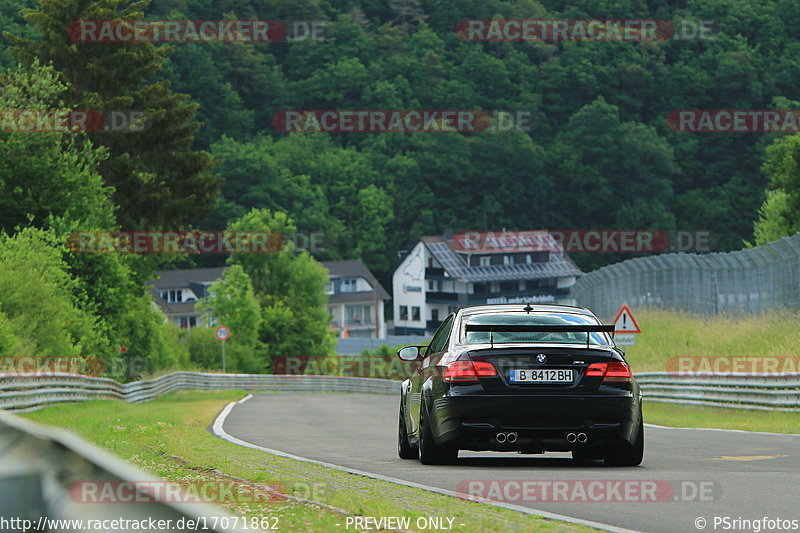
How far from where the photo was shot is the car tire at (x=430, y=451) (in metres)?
11.2

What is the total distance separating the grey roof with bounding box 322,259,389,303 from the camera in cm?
14025

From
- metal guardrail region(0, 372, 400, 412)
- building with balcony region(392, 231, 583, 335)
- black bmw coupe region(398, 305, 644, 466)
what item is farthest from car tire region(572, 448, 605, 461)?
building with balcony region(392, 231, 583, 335)

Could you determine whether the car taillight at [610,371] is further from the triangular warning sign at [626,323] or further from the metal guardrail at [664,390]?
the triangular warning sign at [626,323]

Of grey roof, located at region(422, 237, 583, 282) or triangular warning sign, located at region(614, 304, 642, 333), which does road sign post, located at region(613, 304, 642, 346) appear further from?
grey roof, located at region(422, 237, 583, 282)

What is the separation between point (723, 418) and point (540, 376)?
11.6 metres

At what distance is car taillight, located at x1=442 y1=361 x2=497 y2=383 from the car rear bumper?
0.15 metres

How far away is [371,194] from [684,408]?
119m

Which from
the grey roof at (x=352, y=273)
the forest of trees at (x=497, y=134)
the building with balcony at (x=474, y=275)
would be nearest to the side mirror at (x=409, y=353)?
the forest of trees at (x=497, y=134)

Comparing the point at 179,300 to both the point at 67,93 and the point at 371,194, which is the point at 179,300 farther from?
the point at 67,93

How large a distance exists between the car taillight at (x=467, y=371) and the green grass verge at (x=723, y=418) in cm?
727

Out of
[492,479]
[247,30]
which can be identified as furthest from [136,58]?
[247,30]

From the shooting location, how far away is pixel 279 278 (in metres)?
109

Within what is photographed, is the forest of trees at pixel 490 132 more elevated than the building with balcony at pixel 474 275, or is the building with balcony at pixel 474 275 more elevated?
the forest of trees at pixel 490 132

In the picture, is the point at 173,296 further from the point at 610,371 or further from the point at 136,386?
the point at 610,371
